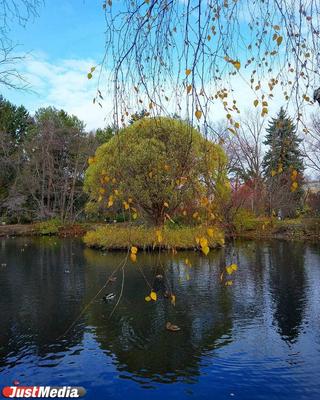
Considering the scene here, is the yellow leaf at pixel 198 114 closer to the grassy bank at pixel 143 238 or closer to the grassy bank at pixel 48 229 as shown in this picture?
the grassy bank at pixel 143 238

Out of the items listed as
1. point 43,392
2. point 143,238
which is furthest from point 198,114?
point 143,238

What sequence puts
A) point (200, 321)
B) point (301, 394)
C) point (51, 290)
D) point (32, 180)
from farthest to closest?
point (32, 180)
point (51, 290)
point (200, 321)
point (301, 394)

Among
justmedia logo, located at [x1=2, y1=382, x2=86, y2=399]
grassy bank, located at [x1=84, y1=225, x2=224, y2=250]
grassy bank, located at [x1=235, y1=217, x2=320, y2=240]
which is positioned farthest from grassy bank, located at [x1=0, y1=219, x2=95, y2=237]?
justmedia logo, located at [x1=2, y1=382, x2=86, y2=399]

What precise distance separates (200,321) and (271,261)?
18.9ft

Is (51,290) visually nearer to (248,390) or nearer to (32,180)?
(248,390)

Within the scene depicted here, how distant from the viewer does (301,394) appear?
3535 mm

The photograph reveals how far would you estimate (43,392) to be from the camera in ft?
11.8

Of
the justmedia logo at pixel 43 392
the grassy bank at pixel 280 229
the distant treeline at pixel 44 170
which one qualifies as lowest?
the justmedia logo at pixel 43 392

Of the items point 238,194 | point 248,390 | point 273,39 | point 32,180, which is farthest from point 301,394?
point 32,180

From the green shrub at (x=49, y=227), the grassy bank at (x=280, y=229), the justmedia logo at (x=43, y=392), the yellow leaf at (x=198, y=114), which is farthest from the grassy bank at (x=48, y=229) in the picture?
the yellow leaf at (x=198, y=114)

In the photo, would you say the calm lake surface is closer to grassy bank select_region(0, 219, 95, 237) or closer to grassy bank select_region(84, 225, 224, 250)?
grassy bank select_region(84, 225, 224, 250)

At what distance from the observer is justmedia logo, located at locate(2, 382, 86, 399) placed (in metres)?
3.56

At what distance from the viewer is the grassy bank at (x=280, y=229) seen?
55.0 ft

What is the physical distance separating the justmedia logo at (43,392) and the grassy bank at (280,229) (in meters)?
13.7
